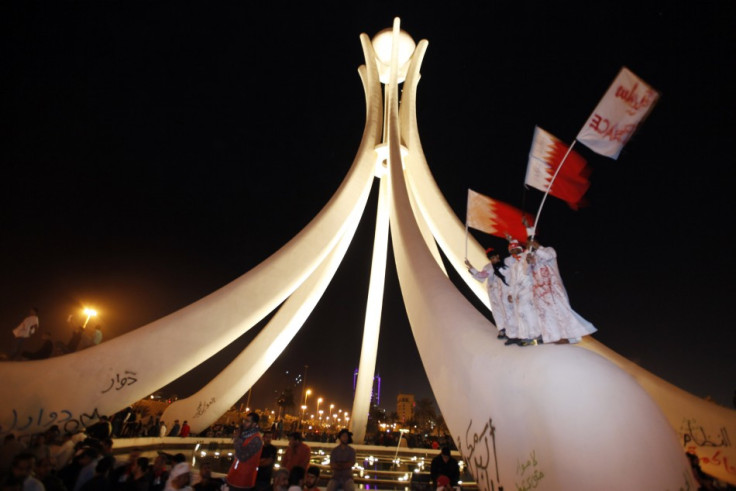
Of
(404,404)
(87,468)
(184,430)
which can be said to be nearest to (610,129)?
(87,468)

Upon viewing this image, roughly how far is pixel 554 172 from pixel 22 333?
8.19 meters

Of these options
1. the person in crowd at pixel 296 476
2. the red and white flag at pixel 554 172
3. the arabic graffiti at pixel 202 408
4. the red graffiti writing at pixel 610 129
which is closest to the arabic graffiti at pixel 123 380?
the person in crowd at pixel 296 476

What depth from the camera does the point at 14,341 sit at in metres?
6.55

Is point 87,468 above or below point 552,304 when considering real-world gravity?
below

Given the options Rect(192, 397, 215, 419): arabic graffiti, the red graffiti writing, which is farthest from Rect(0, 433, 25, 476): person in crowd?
the red graffiti writing

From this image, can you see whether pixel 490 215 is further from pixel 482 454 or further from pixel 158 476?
pixel 158 476

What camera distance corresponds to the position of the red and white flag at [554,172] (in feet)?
16.5

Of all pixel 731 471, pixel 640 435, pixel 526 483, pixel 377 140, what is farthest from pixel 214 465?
pixel 377 140

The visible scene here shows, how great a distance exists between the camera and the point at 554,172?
16.3 ft

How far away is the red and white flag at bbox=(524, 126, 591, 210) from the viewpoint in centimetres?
502

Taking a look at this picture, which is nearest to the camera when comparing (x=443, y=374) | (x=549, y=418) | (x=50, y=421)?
(x=549, y=418)

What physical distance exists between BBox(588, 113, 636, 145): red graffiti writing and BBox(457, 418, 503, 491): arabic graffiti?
3.40 metres

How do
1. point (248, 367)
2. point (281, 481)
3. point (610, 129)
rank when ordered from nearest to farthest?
1. point (281, 481)
2. point (610, 129)
3. point (248, 367)

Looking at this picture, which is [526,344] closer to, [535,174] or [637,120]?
[535,174]
